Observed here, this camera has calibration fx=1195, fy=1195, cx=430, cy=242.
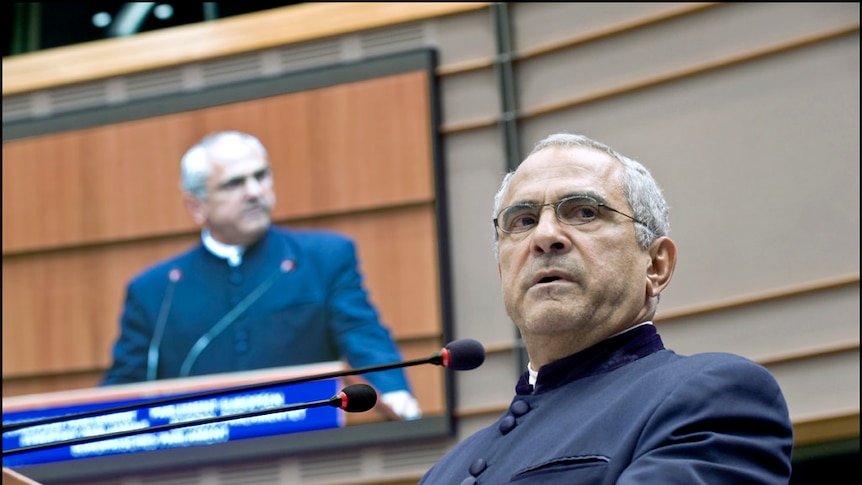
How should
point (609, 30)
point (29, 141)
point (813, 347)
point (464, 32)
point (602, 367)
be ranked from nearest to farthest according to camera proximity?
point (602, 367), point (813, 347), point (609, 30), point (464, 32), point (29, 141)

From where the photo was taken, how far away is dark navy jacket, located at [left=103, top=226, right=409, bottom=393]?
5801 millimetres

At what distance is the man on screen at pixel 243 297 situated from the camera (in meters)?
5.80

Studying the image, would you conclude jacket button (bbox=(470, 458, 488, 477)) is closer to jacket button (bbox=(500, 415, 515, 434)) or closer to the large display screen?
jacket button (bbox=(500, 415, 515, 434))

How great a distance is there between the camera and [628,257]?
190cm

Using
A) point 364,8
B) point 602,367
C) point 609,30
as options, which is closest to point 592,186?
point 602,367

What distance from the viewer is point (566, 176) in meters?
1.94

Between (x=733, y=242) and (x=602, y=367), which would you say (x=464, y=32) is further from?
(x=602, y=367)

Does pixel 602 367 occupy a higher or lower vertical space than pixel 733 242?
lower

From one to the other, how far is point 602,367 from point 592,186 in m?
0.30

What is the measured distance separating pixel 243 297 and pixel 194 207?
2.00 ft

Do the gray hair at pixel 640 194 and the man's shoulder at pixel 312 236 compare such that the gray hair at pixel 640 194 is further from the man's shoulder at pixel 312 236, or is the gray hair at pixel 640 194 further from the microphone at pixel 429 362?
the man's shoulder at pixel 312 236

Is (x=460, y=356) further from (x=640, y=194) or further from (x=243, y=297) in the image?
(x=243, y=297)

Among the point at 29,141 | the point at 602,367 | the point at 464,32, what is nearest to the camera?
the point at 602,367

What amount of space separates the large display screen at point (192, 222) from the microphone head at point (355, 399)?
378cm
